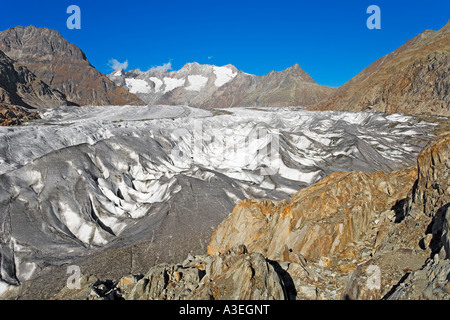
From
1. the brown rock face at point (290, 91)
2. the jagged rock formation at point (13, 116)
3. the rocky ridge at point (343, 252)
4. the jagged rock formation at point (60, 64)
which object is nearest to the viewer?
the rocky ridge at point (343, 252)

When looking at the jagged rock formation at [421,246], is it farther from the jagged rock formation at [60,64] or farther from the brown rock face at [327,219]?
the jagged rock formation at [60,64]

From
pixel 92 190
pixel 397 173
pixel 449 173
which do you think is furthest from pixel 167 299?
pixel 92 190

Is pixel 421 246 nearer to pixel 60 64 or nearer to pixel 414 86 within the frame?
pixel 414 86

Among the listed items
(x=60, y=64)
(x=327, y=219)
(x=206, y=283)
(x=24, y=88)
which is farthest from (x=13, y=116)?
(x=60, y=64)

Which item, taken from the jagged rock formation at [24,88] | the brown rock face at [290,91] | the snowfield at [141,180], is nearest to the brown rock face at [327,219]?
the snowfield at [141,180]

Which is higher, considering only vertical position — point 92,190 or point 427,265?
point 92,190

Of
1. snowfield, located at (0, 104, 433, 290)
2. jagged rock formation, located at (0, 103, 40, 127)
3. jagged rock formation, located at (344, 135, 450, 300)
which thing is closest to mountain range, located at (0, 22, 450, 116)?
jagged rock formation, located at (0, 103, 40, 127)

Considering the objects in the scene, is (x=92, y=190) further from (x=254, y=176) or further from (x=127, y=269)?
(x=254, y=176)

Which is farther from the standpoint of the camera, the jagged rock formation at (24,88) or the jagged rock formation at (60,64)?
the jagged rock formation at (60,64)
